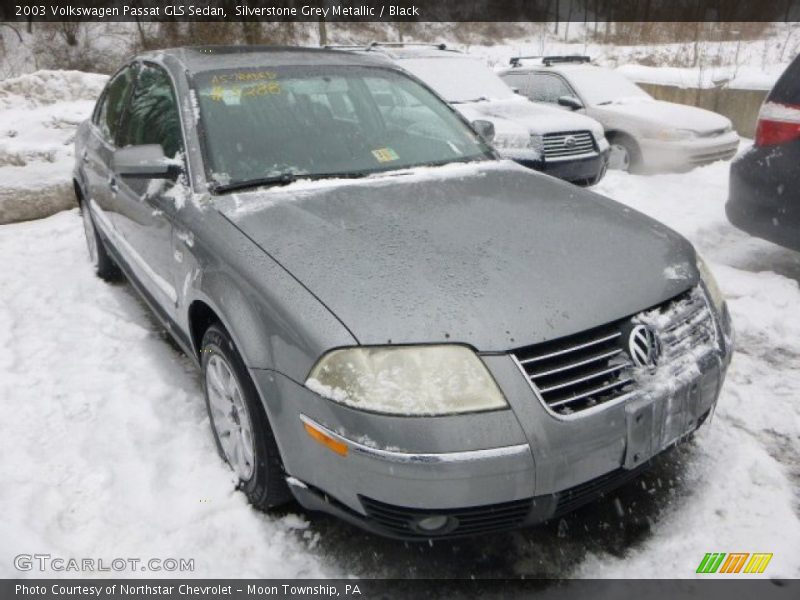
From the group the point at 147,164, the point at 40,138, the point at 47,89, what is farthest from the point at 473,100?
the point at 47,89

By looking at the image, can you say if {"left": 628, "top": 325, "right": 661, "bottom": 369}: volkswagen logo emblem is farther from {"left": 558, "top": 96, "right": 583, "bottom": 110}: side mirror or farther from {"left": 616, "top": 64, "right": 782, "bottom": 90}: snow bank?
{"left": 616, "top": 64, "right": 782, "bottom": 90}: snow bank

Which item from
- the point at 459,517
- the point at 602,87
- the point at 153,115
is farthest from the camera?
the point at 602,87

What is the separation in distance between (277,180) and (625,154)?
6.83m

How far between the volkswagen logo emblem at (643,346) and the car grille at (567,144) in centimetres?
530

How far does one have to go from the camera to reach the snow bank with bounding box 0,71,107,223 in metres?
6.14

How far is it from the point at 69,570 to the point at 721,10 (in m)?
29.2

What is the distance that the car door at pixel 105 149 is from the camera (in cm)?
379

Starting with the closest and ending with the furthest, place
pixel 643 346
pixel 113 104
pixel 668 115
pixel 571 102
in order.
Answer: pixel 643 346, pixel 113 104, pixel 668 115, pixel 571 102

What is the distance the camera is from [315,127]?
2957 millimetres

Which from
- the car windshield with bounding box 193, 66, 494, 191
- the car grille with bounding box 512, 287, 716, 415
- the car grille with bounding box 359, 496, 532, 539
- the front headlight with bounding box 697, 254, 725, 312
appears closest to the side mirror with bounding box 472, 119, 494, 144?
the car windshield with bounding box 193, 66, 494, 191

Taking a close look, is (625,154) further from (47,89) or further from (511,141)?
(47,89)

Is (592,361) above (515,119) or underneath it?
underneath

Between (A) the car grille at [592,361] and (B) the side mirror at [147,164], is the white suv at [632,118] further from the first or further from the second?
(B) the side mirror at [147,164]
